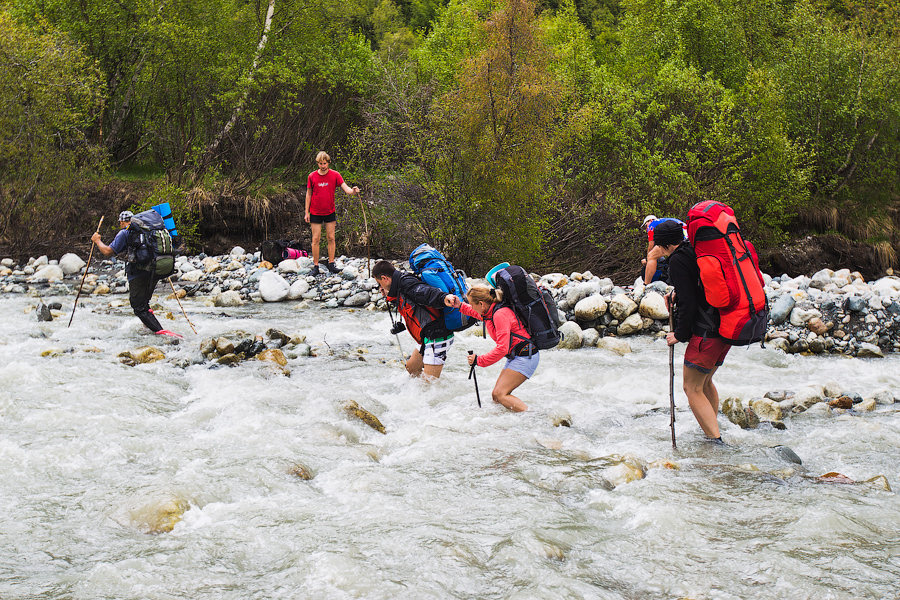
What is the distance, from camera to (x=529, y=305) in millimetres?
6098

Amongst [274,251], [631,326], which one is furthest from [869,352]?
[274,251]

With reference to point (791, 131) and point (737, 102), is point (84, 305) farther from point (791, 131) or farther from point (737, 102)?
point (791, 131)

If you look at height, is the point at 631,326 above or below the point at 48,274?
above

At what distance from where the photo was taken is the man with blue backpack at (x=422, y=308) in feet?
21.5

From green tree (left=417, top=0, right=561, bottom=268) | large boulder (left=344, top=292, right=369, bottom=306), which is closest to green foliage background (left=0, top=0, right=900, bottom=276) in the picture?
green tree (left=417, top=0, right=561, bottom=268)

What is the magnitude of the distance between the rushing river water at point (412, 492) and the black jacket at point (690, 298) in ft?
3.63

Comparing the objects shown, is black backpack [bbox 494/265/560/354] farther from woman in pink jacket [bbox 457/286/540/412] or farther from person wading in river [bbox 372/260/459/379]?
person wading in river [bbox 372/260/459/379]

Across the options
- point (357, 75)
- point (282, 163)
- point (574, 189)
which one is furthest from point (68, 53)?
point (574, 189)

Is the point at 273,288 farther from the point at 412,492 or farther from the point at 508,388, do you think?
the point at 412,492

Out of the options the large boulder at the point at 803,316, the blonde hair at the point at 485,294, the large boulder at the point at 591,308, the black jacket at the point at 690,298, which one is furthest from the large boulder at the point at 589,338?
the black jacket at the point at 690,298

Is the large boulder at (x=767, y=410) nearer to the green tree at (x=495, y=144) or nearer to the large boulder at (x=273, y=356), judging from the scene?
the large boulder at (x=273, y=356)

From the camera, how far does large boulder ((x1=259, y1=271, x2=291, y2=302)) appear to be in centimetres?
1316

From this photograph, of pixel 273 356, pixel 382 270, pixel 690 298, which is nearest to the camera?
pixel 690 298

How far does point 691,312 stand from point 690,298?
0.36ft
